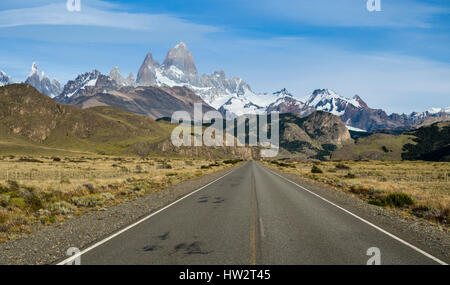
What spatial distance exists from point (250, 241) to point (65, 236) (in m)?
5.69

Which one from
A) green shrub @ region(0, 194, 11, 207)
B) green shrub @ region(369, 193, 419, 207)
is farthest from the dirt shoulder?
green shrub @ region(369, 193, 419, 207)

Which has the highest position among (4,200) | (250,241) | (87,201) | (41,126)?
(41,126)

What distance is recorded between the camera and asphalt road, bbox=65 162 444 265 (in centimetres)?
744

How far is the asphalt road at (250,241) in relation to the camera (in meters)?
7.44

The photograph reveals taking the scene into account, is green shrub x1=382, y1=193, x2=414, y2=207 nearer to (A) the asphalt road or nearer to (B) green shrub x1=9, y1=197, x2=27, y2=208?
(A) the asphalt road

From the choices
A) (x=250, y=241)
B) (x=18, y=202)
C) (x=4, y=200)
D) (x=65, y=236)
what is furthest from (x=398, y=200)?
(x=4, y=200)

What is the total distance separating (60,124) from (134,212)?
203429 mm

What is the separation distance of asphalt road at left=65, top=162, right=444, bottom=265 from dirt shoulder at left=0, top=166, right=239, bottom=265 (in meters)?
0.78

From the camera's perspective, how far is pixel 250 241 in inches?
349

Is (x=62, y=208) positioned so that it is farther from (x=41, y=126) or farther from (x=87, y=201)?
(x=41, y=126)

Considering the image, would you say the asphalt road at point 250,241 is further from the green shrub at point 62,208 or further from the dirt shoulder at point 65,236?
the green shrub at point 62,208
